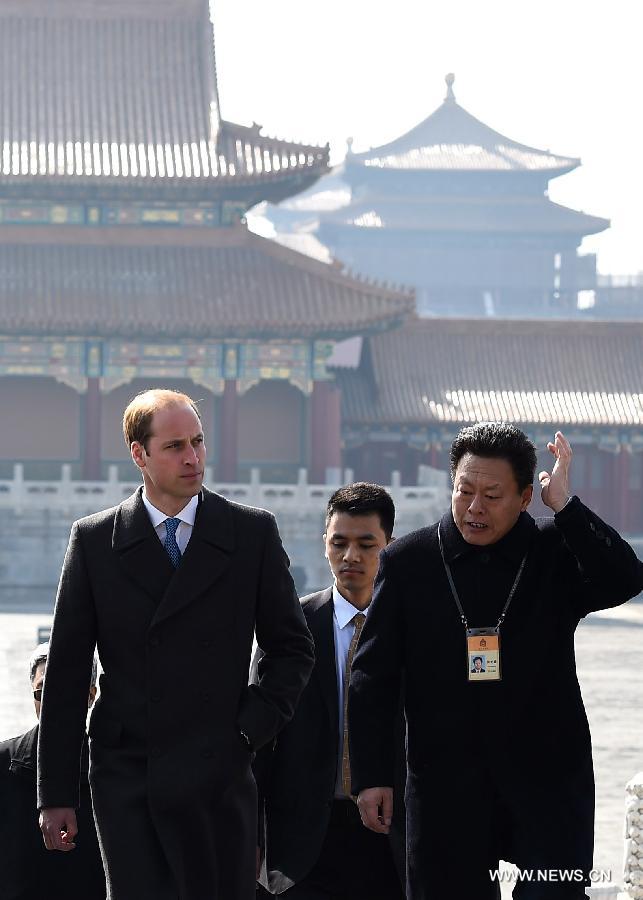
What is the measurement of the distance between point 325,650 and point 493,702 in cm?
89

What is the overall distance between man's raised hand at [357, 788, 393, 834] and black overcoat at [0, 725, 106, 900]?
1.01 meters

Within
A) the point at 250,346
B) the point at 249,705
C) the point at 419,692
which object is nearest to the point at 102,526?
the point at 249,705

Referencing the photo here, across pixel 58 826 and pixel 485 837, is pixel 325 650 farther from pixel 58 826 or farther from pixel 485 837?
pixel 58 826

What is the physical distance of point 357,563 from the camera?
5.09 meters

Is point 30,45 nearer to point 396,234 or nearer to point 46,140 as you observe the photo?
point 46,140

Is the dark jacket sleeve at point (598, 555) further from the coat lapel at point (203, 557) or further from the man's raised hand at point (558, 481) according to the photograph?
the coat lapel at point (203, 557)

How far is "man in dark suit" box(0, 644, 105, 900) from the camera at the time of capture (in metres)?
5.02

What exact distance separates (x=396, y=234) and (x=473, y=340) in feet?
77.3

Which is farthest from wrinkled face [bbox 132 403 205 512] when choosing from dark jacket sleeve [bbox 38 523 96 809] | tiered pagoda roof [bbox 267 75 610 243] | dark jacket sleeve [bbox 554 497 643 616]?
tiered pagoda roof [bbox 267 75 610 243]

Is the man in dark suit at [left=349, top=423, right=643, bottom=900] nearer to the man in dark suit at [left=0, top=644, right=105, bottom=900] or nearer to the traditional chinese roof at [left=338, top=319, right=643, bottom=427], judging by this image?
the man in dark suit at [left=0, top=644, right=105, bottom=900]

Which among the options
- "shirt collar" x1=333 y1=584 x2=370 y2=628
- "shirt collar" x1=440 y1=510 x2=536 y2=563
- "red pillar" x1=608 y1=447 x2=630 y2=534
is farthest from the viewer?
"red pillar" x1=608 y1=447 x2=630 y2=534

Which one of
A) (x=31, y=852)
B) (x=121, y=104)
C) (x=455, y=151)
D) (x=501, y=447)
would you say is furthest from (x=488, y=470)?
(x=455, y=151)

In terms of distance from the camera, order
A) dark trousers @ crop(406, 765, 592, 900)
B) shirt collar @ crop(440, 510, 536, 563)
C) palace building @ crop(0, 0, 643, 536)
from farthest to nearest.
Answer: palace building @ crop(0, 0, 643, 536)
shirt collar @ crop(440, 510, 536, 563)
dark trousers @ crop(406, 765, 592, 900)

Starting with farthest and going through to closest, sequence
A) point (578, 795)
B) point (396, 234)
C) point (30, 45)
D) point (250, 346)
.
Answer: point (396, 234) < point (30, 45) < point (250, 346) < point (578, 795)
